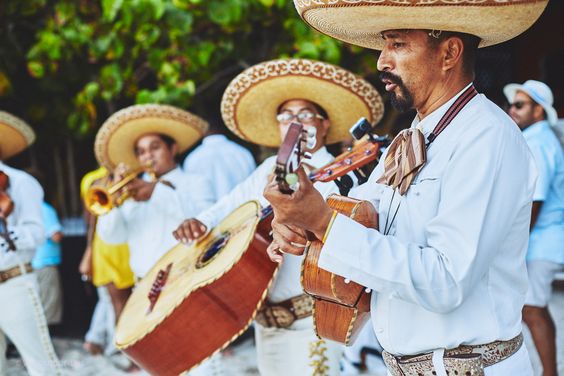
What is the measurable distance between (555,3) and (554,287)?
3.11 meters

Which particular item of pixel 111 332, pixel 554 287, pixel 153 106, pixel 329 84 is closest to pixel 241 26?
pixel 153 106

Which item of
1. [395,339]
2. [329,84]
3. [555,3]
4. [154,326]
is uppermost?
[555,3]

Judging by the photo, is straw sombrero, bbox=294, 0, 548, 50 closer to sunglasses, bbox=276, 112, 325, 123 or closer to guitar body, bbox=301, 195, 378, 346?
guitar body, bbox=301, 195, 378, 346

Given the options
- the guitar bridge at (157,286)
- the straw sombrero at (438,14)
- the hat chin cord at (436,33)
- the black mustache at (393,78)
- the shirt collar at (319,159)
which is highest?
the straw sombrero at (438,14)

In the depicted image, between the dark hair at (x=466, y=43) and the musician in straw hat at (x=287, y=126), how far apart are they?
1185 mm

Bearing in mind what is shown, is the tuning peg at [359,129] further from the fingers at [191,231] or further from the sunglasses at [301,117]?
the fingers at [191,231]

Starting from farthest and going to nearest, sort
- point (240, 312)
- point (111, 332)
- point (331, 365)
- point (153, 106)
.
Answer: point (111, 332) < point (153, 106) < point (331, 365) < point (240, 312)

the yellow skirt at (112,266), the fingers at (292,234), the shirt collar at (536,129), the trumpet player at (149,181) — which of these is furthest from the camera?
the yellow skirt at (112,266)

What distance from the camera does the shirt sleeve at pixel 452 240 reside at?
159cm

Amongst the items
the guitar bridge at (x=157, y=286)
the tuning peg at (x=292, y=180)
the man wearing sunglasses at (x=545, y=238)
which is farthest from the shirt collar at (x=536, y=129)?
the tuning peg at (x=292, y=180)

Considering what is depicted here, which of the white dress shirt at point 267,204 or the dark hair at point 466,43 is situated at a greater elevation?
the dark hair at point 466,43

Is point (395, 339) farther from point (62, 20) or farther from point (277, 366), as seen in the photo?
point (62, 20)

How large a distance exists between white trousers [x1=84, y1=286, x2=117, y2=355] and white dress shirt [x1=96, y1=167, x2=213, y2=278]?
200cm

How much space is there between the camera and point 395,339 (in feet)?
6.15
